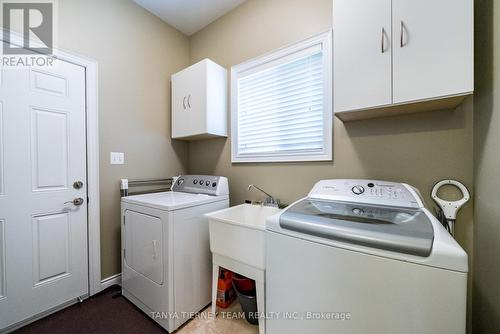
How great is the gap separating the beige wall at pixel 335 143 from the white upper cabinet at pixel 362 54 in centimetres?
34

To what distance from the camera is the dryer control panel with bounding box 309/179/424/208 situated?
3.44 ft

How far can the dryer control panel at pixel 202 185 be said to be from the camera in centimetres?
182

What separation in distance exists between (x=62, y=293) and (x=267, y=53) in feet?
8.93

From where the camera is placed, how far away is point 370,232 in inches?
30.0

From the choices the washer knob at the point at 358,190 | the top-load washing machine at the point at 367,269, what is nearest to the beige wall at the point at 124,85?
the top-load washing machine at the point at 367,269

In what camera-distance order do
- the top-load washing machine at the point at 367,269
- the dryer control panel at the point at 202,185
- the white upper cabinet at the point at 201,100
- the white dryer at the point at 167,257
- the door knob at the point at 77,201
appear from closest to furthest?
the top-load washing machine at the point at 367,269
the white dryer at the point at 167,257
the door knob at the point at 77,201
the dryer control panel at the point at 202,185
the white upper cabinet at the point at 201,100

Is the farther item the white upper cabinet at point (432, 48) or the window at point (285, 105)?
the window at point (285, 105)

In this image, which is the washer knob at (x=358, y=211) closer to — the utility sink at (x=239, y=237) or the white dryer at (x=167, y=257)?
the utility sink at (x=239, y=237)

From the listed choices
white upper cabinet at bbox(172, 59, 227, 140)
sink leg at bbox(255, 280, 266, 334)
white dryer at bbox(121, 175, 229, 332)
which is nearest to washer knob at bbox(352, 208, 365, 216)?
sink leg at bbox(255, 280, 266, 334)

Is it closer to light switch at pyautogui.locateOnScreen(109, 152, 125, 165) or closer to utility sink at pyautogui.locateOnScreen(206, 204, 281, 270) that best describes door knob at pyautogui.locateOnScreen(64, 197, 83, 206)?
light switch at pyautogui.locateOnScreen(109, 152, 125, 165)

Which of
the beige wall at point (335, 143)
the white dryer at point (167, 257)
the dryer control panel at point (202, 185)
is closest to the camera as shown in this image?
the beige wall at point (335, 143)

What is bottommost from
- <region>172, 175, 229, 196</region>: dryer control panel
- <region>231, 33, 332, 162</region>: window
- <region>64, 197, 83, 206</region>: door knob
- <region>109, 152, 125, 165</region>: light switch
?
<region>64, 197, 83, 206</region>: door knob

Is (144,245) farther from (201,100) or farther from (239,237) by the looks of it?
(201,100)

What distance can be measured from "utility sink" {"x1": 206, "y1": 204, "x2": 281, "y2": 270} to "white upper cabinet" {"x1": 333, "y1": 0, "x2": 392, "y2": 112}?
924 mm
